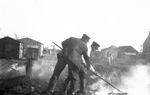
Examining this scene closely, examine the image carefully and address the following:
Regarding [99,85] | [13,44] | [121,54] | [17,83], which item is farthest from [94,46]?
[121,54]

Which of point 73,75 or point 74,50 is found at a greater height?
point 74,50

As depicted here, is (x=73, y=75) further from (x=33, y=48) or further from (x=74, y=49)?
(x=33, y=48)

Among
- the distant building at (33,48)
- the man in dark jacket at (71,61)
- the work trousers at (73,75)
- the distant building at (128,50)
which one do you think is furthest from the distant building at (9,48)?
the work trousers at (73,75)

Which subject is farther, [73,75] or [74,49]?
[74,49]

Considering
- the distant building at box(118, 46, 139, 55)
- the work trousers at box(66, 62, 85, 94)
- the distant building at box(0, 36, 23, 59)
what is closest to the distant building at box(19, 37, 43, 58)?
the distant building at box(0, 36, 23, 59)

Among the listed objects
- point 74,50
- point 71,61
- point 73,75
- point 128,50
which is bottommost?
point 73,75

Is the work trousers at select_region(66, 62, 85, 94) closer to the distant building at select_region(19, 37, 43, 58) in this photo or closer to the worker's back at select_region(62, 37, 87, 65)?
the worker's back at select_region(62, 37, 87, 65)

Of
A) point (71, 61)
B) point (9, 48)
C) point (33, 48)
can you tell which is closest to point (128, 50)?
point (33, 48)

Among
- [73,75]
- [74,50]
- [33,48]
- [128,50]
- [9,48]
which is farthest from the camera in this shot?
[128,50]

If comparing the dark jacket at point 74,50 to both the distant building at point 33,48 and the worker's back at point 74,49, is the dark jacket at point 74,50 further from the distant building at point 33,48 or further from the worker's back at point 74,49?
the distant building at point 33,48

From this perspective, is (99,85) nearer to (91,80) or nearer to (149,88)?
(91,80)

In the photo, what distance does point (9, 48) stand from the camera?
3419 centimetres

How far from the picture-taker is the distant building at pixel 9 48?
34.0m

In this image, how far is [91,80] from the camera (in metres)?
10.2
